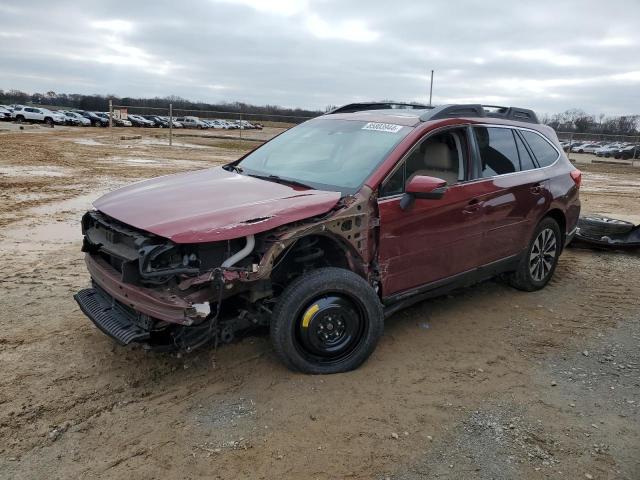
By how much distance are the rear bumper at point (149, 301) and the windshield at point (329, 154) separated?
142 centimetres

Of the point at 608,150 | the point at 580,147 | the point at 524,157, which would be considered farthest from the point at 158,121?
the point at 524,157

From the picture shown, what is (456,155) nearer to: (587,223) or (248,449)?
(248,449)

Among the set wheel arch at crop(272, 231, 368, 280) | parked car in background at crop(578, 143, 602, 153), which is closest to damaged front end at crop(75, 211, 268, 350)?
wheel arch at crop(272, 231, 368, 280)

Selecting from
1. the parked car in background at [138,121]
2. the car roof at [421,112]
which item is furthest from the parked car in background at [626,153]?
the parked car in background at [138,121]

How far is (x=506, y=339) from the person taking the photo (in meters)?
4.56

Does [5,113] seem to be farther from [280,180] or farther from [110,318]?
[110,318]

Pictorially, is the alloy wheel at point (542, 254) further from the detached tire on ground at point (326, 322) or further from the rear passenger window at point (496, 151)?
the detached tire on ground at point (326, 322)

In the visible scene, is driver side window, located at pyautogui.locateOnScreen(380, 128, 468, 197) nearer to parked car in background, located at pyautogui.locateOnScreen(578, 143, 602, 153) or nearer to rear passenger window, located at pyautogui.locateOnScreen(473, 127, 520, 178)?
rear passenger window, located at pyautogui.locateOnScreen(473, 127, 520, 178)

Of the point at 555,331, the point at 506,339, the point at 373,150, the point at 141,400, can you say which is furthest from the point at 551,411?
the point at 141,400

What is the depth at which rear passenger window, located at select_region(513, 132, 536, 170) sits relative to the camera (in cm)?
530

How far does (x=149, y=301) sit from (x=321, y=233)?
1182mm

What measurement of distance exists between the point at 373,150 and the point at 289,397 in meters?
1.98

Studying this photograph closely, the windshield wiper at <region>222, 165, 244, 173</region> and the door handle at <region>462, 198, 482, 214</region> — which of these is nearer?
the door handle at <region>462, 198, 482, 214</region>

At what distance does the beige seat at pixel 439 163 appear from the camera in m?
4.39
